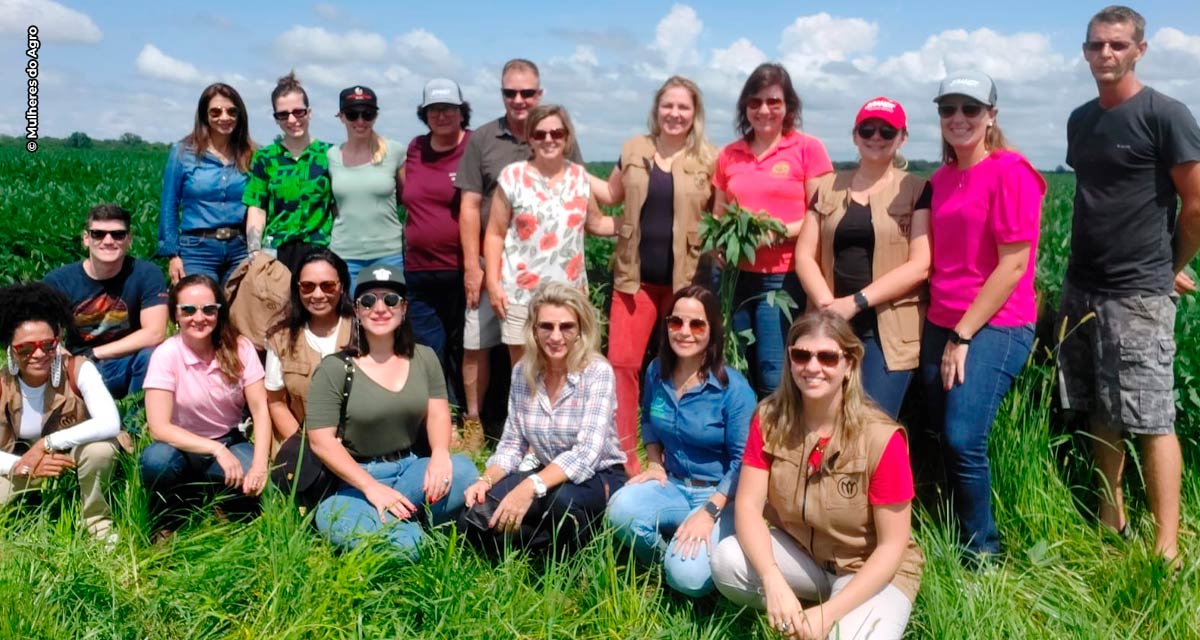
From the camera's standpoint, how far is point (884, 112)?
160 inches

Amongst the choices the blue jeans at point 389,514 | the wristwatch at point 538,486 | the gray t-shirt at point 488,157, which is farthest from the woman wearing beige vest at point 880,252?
the blue jeans at point 389,514

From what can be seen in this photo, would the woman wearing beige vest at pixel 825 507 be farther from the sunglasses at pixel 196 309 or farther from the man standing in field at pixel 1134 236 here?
the sunglasses at pixel 196 309

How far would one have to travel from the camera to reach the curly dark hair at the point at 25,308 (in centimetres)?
432

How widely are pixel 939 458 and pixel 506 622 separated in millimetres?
2477

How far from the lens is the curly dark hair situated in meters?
4.32

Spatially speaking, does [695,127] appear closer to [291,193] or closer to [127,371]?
[291,193]

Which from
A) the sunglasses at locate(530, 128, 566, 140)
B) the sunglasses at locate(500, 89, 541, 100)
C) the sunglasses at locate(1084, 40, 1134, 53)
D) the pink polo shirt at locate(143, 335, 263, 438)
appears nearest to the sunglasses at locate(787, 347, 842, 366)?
the sunglasses at locate(1084, 40, 1134, 53)

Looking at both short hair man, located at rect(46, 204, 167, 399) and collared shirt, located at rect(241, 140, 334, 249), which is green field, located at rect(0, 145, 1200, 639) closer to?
short hair man, located at rect(46, 204, 167, 399)

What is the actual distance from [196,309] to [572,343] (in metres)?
1.80

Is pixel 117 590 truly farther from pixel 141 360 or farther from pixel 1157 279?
pixel 1157 279

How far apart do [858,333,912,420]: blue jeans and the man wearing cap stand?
206 cm

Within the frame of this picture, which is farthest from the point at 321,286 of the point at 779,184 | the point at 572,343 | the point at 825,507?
the point at 825,507

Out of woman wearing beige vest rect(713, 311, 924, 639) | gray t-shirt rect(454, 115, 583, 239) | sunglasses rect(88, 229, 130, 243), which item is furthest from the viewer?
gray t-shirt rect(454, 115, 583, 239)

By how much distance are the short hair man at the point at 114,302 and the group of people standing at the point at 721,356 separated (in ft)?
0.05
